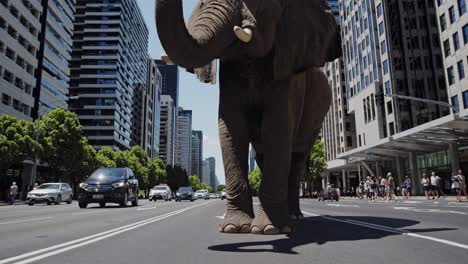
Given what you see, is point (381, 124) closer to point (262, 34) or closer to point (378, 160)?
point (378, 160)

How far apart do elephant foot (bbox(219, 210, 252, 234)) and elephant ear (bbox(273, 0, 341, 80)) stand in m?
1.86

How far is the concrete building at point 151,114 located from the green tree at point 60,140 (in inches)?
4010

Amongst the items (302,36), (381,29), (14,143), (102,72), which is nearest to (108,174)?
(302,36)

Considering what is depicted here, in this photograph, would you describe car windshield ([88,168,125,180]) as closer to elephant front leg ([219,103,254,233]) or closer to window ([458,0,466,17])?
elephant front leg ([219,103,254,233])

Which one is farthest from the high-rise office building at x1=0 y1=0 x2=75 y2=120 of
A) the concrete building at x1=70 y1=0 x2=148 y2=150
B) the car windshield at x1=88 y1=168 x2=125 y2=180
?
the concrete building at x1=70 y1=0 x2=148 y2=150

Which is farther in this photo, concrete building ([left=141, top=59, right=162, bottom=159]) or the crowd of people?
concrete building ([left=141, top=59, right=162, bottom=159])

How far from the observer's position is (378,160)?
2108 inches

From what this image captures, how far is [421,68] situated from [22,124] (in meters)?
45.9

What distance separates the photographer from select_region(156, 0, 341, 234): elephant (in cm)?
516

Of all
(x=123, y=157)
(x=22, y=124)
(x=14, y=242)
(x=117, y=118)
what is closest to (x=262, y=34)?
(x=14, y=242)

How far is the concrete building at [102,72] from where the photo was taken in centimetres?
10925

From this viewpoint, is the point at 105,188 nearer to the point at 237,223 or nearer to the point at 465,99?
the point at 237,223

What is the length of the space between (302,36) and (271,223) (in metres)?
2.55

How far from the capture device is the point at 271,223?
5.10 metres
